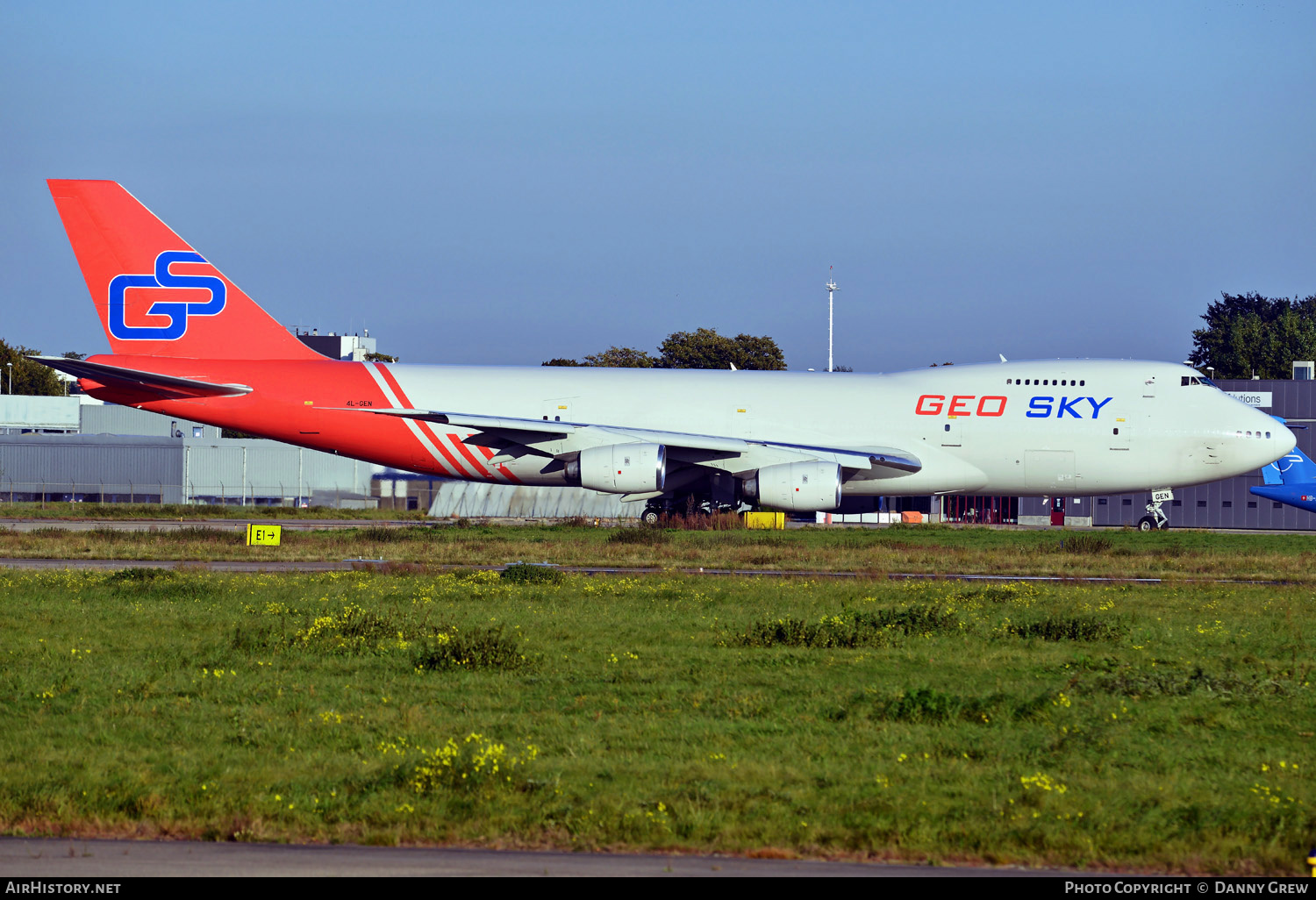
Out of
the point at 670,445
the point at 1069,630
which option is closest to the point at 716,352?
the point at 670,445

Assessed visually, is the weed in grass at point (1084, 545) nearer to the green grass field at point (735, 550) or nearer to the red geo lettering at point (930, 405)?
the green grass field at point (735, 550)

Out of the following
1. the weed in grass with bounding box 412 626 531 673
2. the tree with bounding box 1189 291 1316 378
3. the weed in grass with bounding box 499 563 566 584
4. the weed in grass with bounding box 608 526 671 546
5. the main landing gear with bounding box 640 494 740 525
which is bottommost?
the weed in grass with bounding box 412 626 531 673

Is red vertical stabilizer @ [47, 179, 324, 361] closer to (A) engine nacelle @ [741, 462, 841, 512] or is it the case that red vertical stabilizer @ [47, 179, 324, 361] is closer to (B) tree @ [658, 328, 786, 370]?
(A) engine nacelle @ [741, 462, 841, 512]

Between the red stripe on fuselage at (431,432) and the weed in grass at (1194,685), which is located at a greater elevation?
the red stripe on fuselage at (431,432)

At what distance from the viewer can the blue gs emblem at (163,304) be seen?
35.1 meters

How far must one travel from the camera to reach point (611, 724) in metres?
10.1

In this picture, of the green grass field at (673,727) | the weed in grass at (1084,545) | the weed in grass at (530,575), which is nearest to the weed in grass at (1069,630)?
the green grass field at (673,727)

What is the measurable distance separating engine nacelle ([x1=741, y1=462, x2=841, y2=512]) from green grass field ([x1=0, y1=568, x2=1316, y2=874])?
1406 cm

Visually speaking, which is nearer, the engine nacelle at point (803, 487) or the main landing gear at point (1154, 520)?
the engine nacelle at point (803, 487)

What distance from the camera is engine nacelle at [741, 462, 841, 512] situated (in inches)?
1266

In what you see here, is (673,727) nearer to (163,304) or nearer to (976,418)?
(976,418)

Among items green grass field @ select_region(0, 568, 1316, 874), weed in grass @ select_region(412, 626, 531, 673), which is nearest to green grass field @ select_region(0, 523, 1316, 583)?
green grass field @ select_region(0, 568, 1316, 874)

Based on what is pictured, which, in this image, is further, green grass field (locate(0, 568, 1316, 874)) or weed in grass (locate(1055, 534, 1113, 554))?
weed in grass (locate(1055, 534, 1113, 554))

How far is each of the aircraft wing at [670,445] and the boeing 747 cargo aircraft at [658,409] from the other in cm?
6
